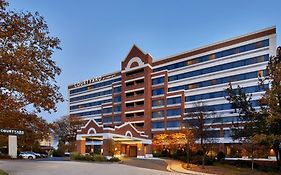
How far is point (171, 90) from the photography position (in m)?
75.8

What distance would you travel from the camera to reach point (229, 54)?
6644 cm

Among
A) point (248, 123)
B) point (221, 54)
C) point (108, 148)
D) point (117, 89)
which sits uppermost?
point (221, 54)

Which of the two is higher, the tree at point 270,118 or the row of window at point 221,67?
the row of window at point 221,67

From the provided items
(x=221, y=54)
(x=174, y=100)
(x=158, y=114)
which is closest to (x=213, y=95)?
(x=221, y=54)

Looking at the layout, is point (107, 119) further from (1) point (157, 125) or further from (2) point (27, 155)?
(2) point (27, 155)

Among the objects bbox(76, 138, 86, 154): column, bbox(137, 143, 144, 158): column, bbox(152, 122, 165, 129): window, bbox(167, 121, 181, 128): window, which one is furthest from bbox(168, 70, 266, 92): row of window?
bbox(76, 138, 86, 154): column

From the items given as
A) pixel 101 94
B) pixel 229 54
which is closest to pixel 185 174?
pixel 229 54

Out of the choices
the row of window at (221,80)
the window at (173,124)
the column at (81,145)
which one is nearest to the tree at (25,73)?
the column at (81,145)

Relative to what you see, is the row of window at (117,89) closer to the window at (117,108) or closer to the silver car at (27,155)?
the window at (117,108)

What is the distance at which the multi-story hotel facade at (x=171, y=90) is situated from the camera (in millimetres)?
60250

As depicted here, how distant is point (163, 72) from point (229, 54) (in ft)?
57.0

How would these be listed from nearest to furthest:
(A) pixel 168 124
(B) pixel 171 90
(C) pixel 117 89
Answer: (A) pixel 168 124, (B) pixel 171 90, (C) pixel 117 89

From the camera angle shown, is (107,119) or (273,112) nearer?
(273,112)

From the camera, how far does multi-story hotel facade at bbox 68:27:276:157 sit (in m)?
60.2
